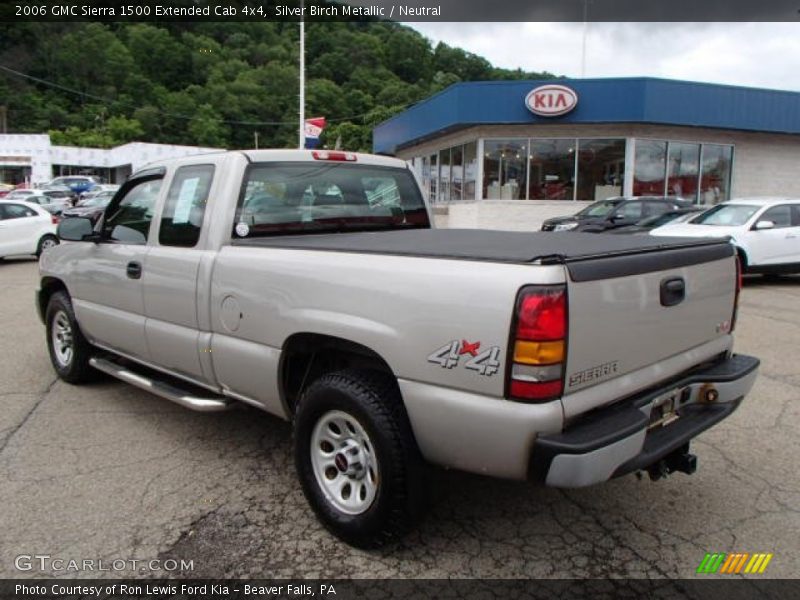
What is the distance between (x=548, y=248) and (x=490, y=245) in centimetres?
34

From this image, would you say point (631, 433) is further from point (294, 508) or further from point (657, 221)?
point (657, 221)

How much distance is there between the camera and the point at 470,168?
22125 millimetres

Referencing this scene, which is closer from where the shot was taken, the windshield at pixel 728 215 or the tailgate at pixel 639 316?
the tailgate at pixel 639 316

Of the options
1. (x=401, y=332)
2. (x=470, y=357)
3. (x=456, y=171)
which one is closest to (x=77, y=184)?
(x=456, y=171)

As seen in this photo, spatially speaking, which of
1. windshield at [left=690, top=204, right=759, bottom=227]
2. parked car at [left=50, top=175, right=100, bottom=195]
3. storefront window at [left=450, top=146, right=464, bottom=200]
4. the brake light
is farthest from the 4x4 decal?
parked car at [left=50, top=175, right=100, bottom=195]

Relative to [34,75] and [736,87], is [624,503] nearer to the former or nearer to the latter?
[736,87]

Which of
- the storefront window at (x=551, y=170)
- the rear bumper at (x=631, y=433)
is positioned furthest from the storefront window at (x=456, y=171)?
the rear bumper at (x=631, y=433)

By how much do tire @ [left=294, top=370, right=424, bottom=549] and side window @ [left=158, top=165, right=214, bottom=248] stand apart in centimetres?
136

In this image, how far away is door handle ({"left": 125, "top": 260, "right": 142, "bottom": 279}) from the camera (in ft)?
13.9

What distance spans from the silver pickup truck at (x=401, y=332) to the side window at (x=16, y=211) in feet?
42.6

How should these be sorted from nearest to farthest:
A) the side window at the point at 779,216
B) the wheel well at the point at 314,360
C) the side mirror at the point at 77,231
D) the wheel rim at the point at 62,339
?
the wheel well at the point at 314,360 < the side mirror at the point at 77,231 < the wheel rim at the point at 62,339 < the side window at the point at 779,216

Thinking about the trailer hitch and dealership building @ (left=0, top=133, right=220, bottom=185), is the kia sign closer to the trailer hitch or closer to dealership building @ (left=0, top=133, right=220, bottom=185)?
the trailer hitch

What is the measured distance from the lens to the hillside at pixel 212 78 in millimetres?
68000

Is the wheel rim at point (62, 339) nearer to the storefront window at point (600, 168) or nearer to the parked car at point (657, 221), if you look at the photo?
the parked car at point (657, 221)
